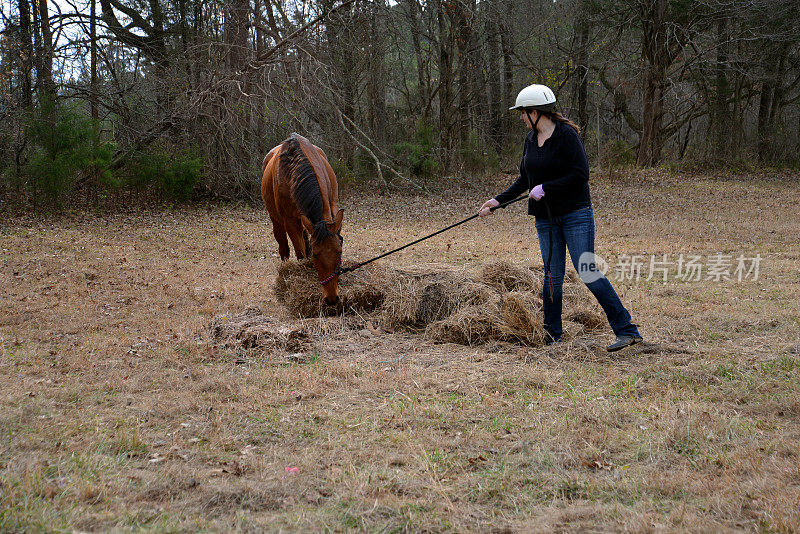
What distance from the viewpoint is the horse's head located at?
630 centimetres

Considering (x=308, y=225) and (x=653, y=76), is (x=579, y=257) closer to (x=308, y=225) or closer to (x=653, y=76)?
(x=308, y=225)

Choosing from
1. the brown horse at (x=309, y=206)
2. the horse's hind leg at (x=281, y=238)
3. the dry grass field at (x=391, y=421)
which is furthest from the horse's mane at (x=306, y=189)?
the horse's hind leg at (x=281, y=238)

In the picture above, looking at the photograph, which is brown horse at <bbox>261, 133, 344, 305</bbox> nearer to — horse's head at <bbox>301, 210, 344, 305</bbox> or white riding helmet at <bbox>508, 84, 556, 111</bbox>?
horse's head at <bbox>301, 210, 344, 305</bbox>

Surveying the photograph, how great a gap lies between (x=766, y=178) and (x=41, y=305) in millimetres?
21132

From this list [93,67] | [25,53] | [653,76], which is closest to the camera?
[25,53]

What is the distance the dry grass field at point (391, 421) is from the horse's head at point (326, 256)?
1.32ft

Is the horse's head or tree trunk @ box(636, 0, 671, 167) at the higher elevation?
tree trunk @ box(636, 0, 671, 167)

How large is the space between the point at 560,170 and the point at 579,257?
716mm

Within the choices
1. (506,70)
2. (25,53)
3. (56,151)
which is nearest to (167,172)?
(56,151)

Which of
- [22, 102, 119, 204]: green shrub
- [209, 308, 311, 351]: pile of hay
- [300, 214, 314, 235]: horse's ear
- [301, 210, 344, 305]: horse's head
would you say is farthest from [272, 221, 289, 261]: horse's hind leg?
[22, 102, 119, 204]: green shrub

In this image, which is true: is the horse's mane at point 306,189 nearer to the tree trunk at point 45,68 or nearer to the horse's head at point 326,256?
the horse's head at point 326,256

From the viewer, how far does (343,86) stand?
744 inches

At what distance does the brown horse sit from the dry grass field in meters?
0.65

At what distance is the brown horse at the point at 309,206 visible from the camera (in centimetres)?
633
